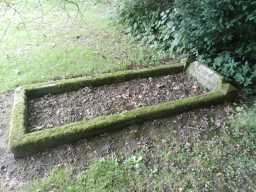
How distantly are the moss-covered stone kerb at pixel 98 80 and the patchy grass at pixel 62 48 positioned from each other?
53cm

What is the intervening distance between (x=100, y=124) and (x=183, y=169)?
42.6 inches

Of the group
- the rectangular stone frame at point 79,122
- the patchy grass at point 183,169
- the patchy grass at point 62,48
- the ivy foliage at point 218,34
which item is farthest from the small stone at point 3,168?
the ivy foliage at point 218,34

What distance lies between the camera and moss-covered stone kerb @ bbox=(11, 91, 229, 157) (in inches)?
135

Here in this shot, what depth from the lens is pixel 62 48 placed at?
6.06 meters

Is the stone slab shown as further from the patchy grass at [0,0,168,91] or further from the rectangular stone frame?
the patchy grass at [0,0,168,91]

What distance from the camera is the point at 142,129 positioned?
3.77 m

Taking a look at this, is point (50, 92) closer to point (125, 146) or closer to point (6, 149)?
point (6, 149)

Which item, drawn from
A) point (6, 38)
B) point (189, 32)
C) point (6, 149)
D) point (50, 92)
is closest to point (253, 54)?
point (189, 32)

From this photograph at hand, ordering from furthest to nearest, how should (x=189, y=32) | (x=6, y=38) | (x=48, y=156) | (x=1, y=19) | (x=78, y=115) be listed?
(x=1, y=19) < (x=6, y=38) < (x=189, y=32) < (x=78, y=115) < (x=48, y=156)

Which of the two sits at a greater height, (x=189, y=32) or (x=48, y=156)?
(x=189, y=32)

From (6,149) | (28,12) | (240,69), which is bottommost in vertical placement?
(28,12)

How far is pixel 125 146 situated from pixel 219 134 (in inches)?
44.7

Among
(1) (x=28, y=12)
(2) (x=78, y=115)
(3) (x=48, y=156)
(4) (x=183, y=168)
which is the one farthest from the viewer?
(1) (x=28, y=12)

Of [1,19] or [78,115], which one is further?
[1,19]
